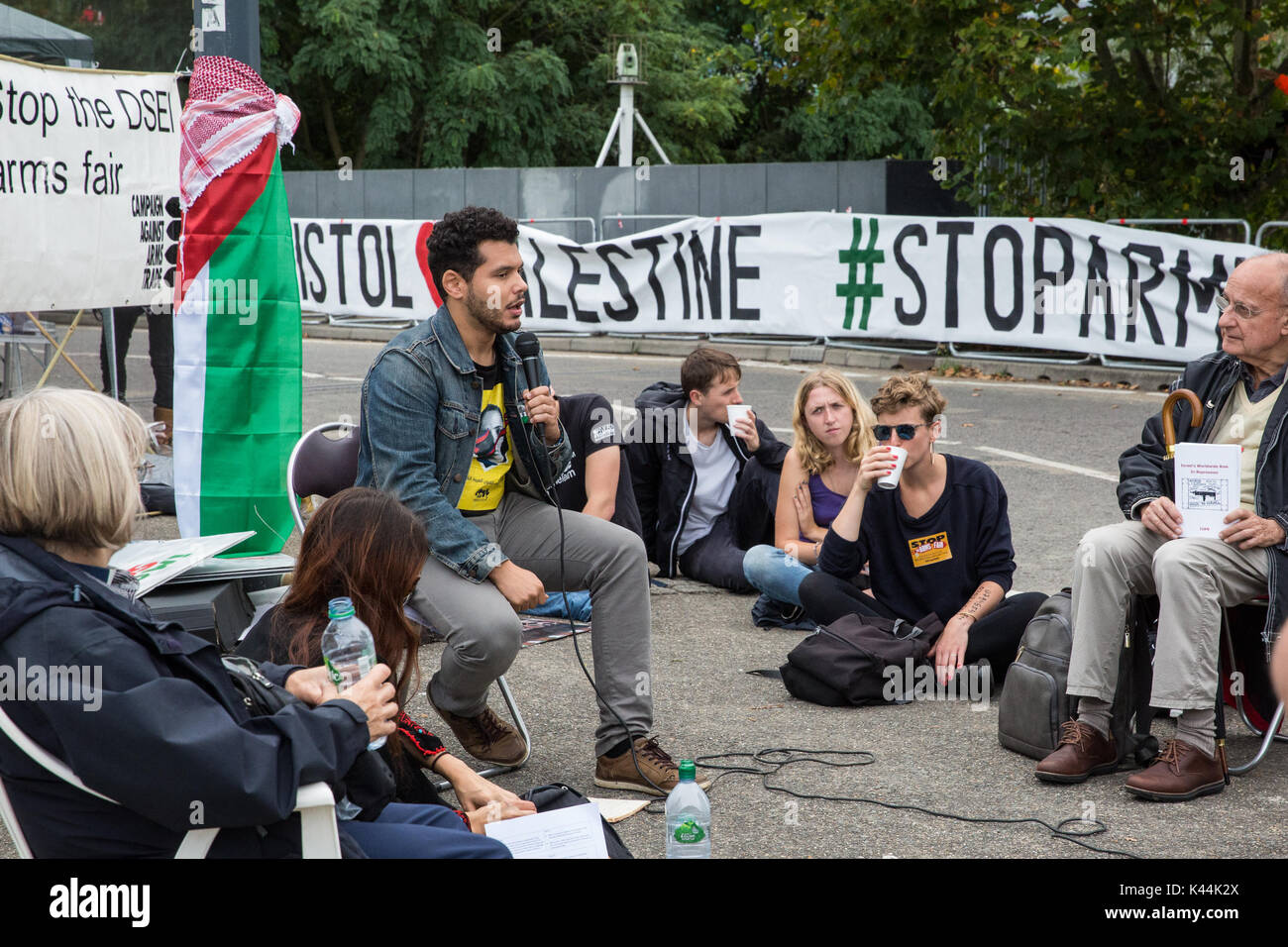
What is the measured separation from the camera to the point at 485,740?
463 centimetres

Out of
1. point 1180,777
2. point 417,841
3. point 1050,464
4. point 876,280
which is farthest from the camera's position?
point 876,280

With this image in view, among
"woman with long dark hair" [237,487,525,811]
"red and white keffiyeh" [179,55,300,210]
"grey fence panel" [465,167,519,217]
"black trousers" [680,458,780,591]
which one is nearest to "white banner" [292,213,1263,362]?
"grey fence panel" [465,167,519,217]

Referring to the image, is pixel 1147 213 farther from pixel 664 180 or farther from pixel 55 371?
pixel 55 371

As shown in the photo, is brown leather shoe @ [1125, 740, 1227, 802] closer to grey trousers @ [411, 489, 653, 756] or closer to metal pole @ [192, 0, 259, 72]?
grey trousers @ [411, 489, 653, 756]

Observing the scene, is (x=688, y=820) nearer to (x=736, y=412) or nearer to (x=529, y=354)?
(x=529, y=354)

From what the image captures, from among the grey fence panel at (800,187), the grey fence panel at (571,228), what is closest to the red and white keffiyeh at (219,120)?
the grey fence panel at (571,228)

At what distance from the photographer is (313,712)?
2578mm

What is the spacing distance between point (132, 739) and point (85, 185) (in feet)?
16.4

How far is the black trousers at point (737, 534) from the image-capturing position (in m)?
6.84

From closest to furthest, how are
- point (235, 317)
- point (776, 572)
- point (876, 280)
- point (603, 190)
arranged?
point (235, 317)
point (776, 572)
point (876, 280)
point (603, 190)

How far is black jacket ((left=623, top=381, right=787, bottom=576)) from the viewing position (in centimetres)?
707

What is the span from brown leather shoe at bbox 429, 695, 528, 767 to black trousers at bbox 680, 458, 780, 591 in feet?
7.49

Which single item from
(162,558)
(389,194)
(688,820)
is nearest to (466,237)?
(162,558)

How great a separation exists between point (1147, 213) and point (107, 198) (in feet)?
38.9
